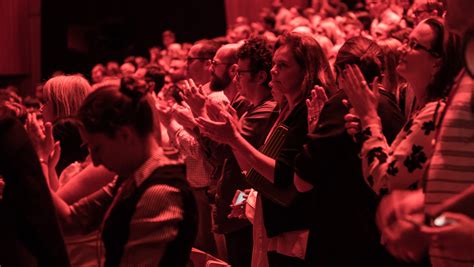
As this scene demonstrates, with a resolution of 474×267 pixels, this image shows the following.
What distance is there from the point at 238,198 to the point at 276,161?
0.47 m

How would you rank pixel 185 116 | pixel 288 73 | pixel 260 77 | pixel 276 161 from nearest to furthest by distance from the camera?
pixel 276 161
pixel 288 73
pixel 185 116
pixel 260 77

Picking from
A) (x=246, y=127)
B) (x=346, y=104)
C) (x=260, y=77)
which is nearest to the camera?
(x=346, y=104)

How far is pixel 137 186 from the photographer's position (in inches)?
73.6

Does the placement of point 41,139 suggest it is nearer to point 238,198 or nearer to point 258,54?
point 238,198

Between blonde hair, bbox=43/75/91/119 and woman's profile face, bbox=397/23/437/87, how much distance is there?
1253mm

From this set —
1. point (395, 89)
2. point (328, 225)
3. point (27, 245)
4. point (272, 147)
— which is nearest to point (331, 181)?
point (328, 225)

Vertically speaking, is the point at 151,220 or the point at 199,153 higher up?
the point at 151,220

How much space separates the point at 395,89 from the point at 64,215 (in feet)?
4.81

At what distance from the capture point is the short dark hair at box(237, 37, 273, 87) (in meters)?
3.35

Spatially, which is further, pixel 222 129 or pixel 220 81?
pixel 220 81

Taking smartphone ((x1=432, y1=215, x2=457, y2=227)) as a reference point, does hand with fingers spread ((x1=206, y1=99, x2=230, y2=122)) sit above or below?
below

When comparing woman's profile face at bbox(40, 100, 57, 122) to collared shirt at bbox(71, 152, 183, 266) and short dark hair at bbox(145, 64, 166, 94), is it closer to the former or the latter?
collared shirt at bbox(71, 152, 183, 266)

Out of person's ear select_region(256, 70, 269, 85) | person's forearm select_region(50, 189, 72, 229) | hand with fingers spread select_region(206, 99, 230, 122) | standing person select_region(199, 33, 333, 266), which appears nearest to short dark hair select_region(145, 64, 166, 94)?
person's ear select_region(256, 70, 269, 85)

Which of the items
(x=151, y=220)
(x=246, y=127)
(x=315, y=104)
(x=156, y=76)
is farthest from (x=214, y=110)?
(x=156, y=76)
